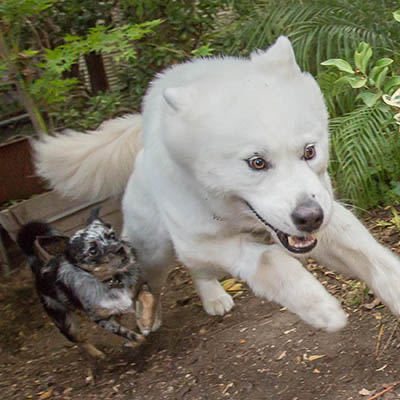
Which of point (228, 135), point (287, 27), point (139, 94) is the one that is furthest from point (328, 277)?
point (139, 94)

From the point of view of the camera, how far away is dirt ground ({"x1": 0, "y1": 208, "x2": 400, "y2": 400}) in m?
2.94

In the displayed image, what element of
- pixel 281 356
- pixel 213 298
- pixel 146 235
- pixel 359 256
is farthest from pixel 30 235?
pixel 359 256

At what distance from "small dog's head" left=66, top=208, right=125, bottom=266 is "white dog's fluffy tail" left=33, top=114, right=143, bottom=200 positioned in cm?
40

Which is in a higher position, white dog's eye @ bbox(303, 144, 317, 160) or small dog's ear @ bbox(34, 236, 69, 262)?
white dog's eye @ bbox(303, 144, 317, 160)

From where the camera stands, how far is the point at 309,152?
2361mm

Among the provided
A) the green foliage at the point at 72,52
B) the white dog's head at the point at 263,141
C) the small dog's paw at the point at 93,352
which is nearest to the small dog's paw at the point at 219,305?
the small dog's paw at the point at 93,352

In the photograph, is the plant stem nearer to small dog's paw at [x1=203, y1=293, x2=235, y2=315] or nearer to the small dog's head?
the small dog's head

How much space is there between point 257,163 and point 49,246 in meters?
1.82

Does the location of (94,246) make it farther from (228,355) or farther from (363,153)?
(363,153)

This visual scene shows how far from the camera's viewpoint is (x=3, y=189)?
502 cm

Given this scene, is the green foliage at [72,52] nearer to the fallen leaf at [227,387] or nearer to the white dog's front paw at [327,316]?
the fallen leaf at [227,387]

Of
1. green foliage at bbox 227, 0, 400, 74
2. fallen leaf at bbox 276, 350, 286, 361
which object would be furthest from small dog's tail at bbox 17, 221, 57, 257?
green foliage at bbox 227, 0, 400, 74

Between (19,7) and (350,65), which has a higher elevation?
(19,7)

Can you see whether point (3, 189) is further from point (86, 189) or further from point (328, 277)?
point (328, 277)
